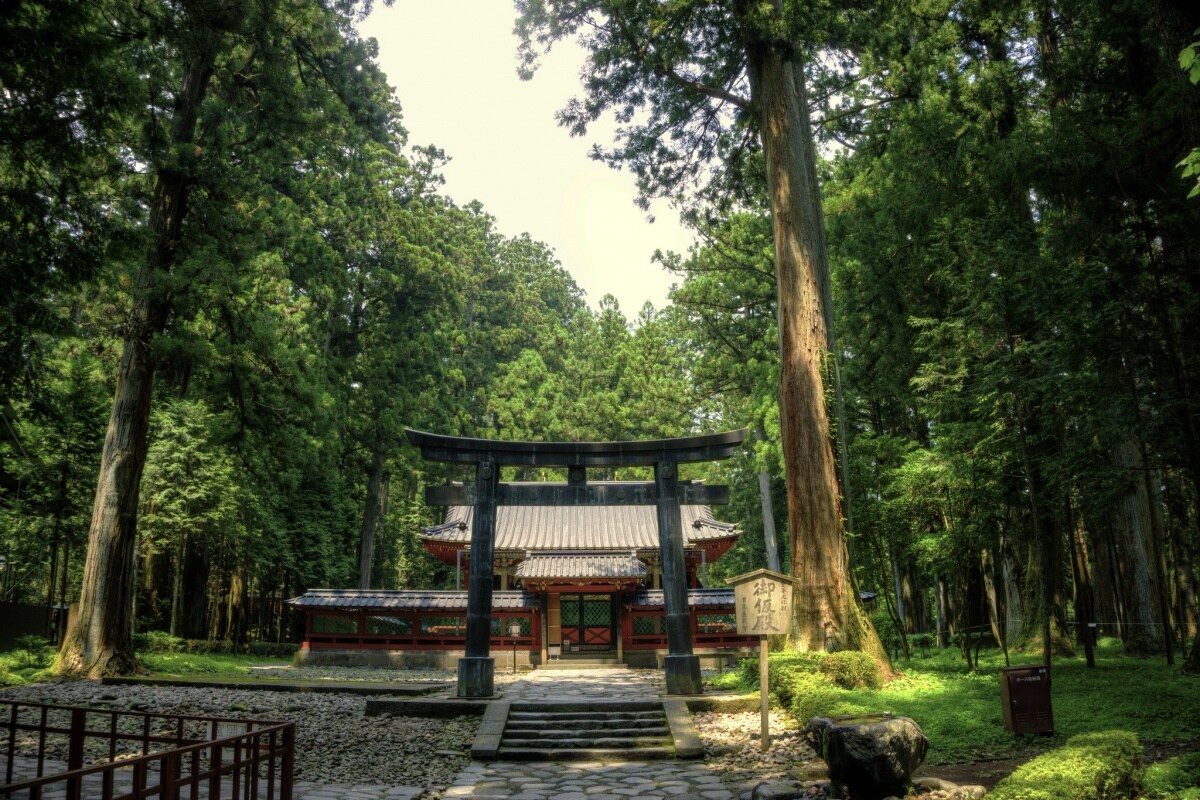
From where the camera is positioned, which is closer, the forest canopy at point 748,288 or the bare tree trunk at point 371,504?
the forest canopy at point 748,288

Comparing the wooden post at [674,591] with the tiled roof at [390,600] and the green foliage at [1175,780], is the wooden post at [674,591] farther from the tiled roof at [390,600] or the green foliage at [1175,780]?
the tiled roof at [390,600]

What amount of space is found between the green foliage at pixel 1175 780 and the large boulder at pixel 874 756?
1344mm

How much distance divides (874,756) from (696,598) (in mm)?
13997

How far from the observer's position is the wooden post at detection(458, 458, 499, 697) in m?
10.7

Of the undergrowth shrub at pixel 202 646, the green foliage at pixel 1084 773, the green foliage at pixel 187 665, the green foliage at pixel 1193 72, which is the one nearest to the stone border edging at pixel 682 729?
the green foliage at pixel 1084 773

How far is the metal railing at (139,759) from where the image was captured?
3932 mm

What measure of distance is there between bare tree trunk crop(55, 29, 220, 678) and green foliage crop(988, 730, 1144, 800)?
41.1 ft

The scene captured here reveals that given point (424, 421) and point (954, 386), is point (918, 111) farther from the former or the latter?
point (424, 421)

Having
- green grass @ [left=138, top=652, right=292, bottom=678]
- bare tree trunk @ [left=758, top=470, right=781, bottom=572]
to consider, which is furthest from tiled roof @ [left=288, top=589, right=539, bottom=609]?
bare tree trunk @ [left=758, top=470, right=781, bottom=572]

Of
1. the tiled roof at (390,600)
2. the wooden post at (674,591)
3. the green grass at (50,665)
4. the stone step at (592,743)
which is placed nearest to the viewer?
the stone step at (592,743)

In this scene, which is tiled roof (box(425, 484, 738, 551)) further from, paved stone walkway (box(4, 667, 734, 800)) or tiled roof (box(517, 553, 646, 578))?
paved stone walkway (box(4, 667, 734, 800))

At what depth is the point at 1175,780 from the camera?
490 centimetres

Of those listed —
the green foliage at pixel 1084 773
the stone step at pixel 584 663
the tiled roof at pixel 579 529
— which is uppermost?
the tiled roof at pixel 579 529

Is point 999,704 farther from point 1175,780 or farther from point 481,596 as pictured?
point 481,596
